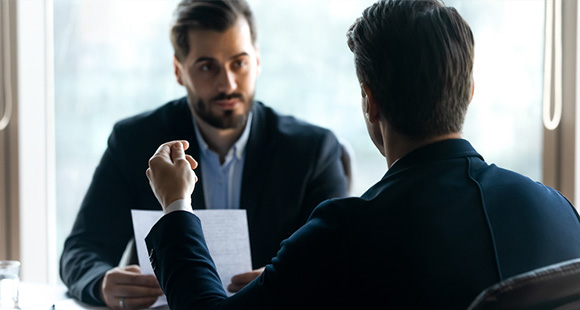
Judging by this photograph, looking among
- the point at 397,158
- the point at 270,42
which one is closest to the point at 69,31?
the point at 270,42

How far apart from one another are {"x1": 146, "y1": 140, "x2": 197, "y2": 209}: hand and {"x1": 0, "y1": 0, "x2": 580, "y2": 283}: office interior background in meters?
1.40

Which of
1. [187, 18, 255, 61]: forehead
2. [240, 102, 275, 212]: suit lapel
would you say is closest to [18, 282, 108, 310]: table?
[240, 102, 275, 212]: suit lapel

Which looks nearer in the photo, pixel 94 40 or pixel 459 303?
pixel 459 303

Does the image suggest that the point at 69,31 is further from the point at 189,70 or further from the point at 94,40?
the point at 189,70

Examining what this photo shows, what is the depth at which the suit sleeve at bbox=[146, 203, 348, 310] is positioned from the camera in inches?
36.4

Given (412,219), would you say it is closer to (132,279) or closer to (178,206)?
(178,206)

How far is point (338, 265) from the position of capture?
3.02ft

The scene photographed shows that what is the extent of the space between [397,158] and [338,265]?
0.73ft

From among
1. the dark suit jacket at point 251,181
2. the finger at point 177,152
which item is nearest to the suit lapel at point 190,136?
the dark suit jacket at point 251,181

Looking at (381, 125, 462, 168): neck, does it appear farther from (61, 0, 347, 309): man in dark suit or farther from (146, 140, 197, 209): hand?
(61, 0, 347, 309): man in dark suit

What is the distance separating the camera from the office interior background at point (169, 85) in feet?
8.21

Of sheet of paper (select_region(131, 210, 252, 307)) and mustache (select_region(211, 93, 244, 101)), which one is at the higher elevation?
mustache (select_region(211, 93, 244, 101))

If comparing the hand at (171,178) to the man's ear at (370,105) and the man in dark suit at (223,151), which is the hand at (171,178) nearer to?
the man's ear at (370,105)

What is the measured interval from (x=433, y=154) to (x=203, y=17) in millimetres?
1242
